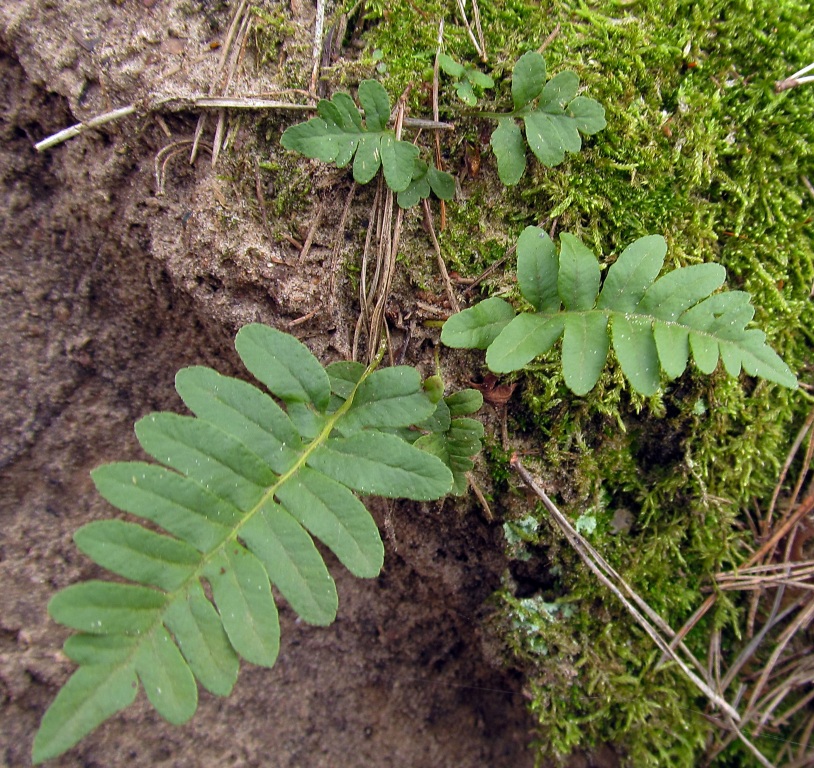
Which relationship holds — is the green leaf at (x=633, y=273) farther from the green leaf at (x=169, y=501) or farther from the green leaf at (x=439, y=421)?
the green leaf at (x=169, y=501)

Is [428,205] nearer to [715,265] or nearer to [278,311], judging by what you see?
[278,311]

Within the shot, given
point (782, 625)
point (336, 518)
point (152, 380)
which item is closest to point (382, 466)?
point (336, 518)

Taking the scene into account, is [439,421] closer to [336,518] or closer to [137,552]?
[336,518]

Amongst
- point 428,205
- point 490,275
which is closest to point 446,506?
point 490,275

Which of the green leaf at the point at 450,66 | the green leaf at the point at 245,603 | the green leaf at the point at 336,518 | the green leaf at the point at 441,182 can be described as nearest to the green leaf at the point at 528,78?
the green leaf at the point at 450,66

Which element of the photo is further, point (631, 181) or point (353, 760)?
point (353, 760)

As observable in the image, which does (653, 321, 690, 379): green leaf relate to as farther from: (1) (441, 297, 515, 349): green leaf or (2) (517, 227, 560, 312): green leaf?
(1) (441, 297, 515, 349): green leaf
